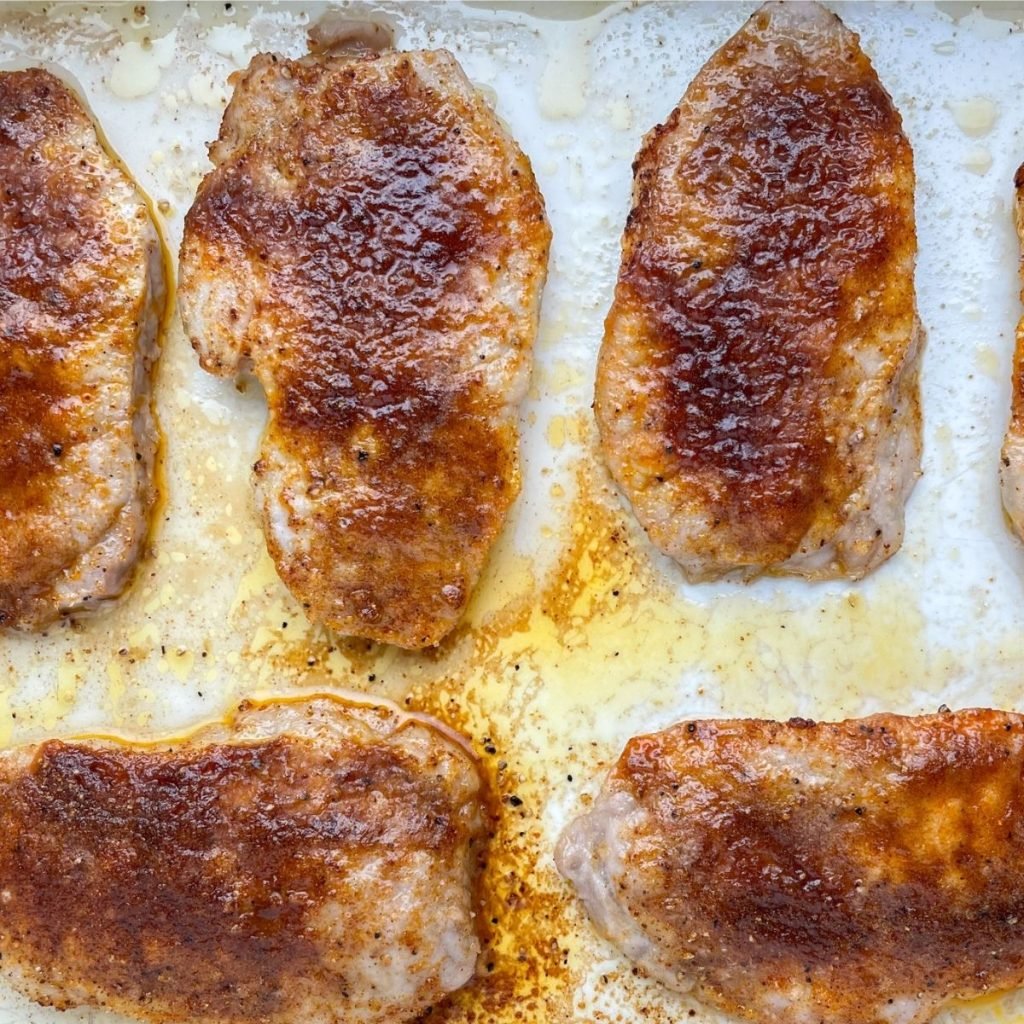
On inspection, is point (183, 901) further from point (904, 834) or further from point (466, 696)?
point (904, 834)

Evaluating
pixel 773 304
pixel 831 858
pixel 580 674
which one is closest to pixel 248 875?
pixel 580 674

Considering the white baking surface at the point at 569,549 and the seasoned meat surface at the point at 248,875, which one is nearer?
the seasoned meat surface at the point at 248,875

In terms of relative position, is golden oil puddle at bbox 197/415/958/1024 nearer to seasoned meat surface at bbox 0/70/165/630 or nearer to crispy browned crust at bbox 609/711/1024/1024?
crispy browned crust at bbox 609/711/1024/1024

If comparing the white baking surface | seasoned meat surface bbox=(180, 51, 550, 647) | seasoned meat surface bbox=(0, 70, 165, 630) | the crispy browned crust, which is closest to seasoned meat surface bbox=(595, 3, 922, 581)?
the white baking surface

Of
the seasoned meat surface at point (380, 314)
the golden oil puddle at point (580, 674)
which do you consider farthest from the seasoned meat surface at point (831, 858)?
the seasoned meat surface at point (380, 314)

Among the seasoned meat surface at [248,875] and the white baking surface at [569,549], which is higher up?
the white baking surface at [569,549]

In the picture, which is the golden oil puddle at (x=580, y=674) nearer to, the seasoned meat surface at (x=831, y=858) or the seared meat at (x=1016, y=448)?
the seasoned meat surface at (x=831, y=858)

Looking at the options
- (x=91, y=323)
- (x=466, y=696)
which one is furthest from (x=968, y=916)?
(x=91, y=323)

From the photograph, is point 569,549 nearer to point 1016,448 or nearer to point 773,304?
point 773,304
